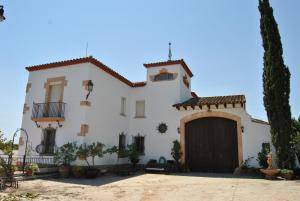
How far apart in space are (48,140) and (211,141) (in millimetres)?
9398

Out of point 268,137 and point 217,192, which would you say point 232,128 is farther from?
point 217,192

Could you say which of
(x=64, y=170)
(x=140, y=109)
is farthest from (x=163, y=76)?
(x=64, y=170)

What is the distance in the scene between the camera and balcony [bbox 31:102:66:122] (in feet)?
44.9

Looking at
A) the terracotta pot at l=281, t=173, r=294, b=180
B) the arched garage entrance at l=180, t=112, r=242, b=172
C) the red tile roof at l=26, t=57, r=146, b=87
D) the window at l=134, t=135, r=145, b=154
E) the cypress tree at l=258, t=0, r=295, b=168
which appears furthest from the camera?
the window at l=134, t=135, r=145, b=154

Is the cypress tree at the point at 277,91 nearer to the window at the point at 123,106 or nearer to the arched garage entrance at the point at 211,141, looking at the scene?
the arched garage entrance at the point at 211,141

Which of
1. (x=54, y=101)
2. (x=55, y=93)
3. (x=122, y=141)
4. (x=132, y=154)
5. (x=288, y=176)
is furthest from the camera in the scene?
(x=122, y=141)

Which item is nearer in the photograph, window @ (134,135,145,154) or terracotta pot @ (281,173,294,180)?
terracotta pot @ (281,173,294,180)

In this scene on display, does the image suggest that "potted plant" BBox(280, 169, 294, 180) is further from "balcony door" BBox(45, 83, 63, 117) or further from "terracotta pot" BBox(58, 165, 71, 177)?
"balcony door" BBox(45, 83, 63, 117)

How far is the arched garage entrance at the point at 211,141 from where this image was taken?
14945 mm

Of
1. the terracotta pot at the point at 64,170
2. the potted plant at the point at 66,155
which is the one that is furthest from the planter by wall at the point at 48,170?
the terracotta pot at the point at 64,170

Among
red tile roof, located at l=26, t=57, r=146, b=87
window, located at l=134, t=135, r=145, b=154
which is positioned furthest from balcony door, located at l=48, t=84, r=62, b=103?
window, located at l=134, t=135, r=145, b=154

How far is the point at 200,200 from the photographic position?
7180 mm

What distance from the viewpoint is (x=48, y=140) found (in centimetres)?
1410

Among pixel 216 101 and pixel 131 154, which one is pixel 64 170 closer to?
pixel 131 154
